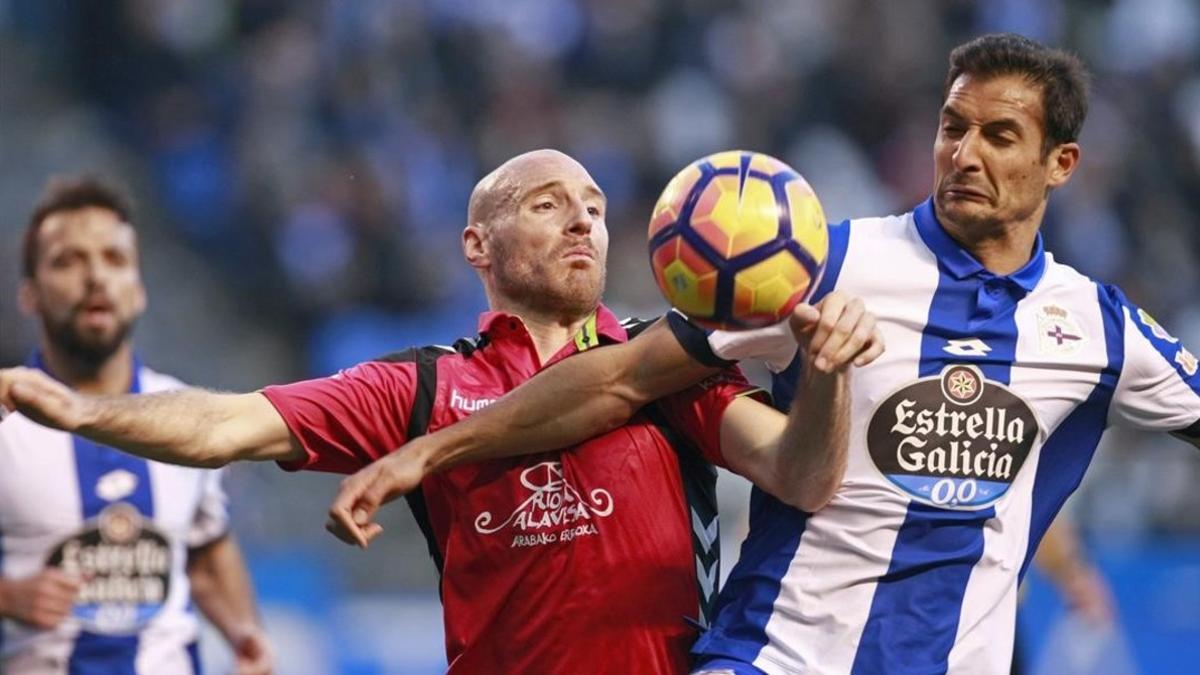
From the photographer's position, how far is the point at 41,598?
6590mm

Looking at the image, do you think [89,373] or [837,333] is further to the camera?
[89,373]

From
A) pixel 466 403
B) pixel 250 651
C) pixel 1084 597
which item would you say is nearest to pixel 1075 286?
pixel 466 403

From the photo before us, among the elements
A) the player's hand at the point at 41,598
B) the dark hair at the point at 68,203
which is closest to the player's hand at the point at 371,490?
the player's hand at the point at 41,598

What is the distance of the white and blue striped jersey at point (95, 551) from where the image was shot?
22.8ft

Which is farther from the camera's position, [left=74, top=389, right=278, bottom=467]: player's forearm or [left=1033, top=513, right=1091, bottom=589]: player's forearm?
[left=1033, top=513, right=1091, bottom=589]: player's forearm

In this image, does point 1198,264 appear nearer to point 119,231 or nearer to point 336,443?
point 119,231

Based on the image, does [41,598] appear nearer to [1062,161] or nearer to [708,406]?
[708,406]

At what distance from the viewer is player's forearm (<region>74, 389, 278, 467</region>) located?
181 inches

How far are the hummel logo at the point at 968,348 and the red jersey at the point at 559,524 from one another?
20.8 inches

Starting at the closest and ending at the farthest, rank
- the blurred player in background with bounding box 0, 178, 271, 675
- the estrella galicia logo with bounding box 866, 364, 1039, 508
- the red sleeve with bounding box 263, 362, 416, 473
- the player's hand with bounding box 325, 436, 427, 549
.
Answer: the player's hand with bounding box 325, 436, 427, 549, the estrella galicia logo with bounding box 866, 364, 1039, 508, the red sleeve with bounding box 263, 362, 416, 473, the blurred player in background with bounding box 0, 178, 271, 675

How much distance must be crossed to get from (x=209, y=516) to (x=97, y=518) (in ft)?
1.68

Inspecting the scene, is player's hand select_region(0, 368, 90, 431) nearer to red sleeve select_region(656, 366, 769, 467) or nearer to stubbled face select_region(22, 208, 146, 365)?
red sleeve select_region(656, 366, 769, 467)

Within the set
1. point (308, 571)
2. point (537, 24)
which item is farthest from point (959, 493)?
point (537, 24)

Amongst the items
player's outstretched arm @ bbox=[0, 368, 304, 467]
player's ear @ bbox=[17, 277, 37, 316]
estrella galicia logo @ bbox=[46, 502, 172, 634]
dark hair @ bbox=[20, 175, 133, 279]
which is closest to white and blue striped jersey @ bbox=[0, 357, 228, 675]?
estrella galicia logo @ bbox=[46, 502, 172, 634]
